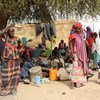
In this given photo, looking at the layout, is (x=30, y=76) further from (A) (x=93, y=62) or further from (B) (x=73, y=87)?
(A) (x=93, y=62)

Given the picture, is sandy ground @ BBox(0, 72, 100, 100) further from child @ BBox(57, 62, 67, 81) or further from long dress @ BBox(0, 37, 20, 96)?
child @ BBox(57, 62, 67, 81)

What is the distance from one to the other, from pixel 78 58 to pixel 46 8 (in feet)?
6.26

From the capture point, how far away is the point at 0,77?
28.4 ft

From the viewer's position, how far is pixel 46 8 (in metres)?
10.1

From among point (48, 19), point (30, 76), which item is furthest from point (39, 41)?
point (30, 76)

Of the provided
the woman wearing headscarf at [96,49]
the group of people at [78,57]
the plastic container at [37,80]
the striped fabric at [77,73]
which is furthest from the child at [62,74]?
the woman wearing headscarf at [96,49]

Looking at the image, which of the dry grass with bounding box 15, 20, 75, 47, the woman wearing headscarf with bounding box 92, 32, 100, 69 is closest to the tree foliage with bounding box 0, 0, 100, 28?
the woman wearing headscarf with bounding box 92, 32, 100, 69

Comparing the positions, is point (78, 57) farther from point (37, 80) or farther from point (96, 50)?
point (96, 50)

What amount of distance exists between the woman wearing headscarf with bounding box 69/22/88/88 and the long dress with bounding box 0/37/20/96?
4.63 ft

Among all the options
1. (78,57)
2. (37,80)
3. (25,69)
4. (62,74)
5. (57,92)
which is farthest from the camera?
(25,69)

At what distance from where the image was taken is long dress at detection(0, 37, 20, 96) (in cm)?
852

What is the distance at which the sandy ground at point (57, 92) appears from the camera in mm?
8516

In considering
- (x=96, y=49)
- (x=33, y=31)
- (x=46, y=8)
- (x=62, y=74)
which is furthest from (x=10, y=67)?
(x=33, y=31)

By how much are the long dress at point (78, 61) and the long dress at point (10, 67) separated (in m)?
1.42
